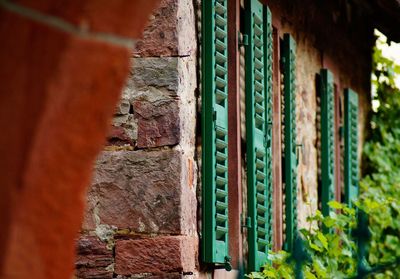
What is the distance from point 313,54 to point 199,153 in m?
3.97

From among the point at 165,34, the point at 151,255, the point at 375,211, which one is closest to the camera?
the point at 151,255

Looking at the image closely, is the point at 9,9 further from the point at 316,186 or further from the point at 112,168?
the point at 316,186

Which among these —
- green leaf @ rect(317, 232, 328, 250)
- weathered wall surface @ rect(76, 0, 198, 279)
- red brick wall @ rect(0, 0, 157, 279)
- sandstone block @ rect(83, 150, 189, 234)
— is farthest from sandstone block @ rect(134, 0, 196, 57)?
red brick wall @ rect(0, 0, 157, 279)

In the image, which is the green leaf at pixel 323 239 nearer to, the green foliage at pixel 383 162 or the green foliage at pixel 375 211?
the green foliage at pixel 375 211

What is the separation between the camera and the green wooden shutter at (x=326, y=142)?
9.90 metres

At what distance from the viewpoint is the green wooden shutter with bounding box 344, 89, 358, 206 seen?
1086 cm

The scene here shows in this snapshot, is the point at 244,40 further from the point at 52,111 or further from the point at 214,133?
the point at 52,111

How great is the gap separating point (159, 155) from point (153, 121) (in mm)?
144

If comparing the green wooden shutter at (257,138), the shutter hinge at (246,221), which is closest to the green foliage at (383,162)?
the green wooden shutter at (257,138)

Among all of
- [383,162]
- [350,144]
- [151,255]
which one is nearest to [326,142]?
[350,144]

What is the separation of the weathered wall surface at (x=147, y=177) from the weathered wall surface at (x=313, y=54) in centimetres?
251

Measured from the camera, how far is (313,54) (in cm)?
988

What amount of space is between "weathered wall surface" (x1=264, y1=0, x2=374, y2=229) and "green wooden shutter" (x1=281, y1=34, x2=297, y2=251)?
0.15m

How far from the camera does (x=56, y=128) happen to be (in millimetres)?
1833
